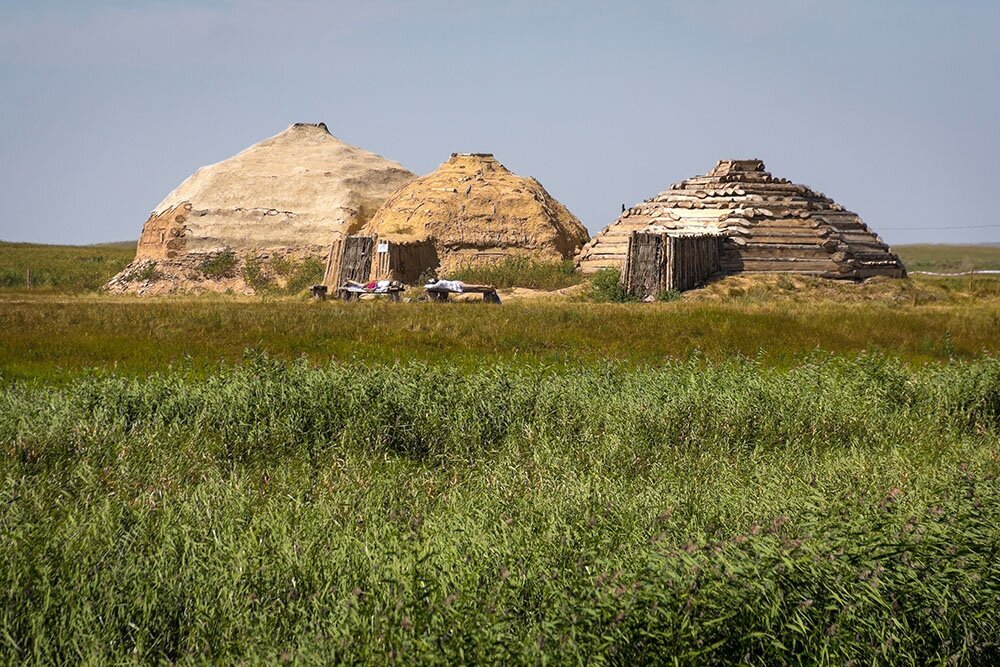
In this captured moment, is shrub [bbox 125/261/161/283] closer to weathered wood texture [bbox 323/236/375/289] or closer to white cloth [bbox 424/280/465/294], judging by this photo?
weathered wood texture [bbox 323/236/375/289]

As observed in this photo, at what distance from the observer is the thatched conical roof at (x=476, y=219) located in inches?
1389

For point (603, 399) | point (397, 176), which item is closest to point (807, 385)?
point (603, 399)

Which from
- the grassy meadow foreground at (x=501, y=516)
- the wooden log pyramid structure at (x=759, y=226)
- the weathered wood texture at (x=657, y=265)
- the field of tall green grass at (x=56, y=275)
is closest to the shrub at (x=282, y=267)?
the field of tall green grass at (x=56, y=275)

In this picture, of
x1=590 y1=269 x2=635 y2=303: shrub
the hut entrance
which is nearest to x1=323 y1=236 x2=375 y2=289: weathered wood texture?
the hut entrance

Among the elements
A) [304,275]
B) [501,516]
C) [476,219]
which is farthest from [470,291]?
[501,516]

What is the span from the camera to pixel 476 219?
35.8m

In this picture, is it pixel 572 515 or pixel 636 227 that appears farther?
pixel 636 227

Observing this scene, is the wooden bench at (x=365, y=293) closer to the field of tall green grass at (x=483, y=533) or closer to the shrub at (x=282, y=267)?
the shrub at (x=282, y=267)

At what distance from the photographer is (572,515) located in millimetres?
7113

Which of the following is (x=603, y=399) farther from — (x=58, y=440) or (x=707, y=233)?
(x=707, y=233)

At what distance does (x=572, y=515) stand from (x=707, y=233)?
961 inches

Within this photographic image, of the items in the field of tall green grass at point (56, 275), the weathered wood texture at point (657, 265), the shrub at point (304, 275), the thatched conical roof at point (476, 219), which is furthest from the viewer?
the field of tall green grass at point (56, 275)

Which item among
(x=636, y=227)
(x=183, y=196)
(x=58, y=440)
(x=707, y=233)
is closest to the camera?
(x=58, y=440)

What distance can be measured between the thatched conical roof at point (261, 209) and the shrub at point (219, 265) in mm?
220
